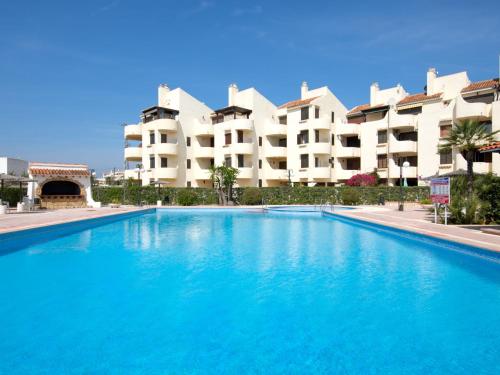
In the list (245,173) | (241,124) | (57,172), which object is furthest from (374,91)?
(57,172)

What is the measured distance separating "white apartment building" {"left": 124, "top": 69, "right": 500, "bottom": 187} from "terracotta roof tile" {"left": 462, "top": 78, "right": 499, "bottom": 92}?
164 mm

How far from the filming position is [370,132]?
38.0 meters

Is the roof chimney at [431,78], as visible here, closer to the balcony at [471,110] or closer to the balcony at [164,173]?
the balcony at [471,110]

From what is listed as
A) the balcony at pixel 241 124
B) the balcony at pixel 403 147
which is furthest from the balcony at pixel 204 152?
the balcony at pixel 403 147

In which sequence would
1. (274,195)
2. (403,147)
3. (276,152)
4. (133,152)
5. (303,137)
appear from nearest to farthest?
(274,195)
(403,147)
(303,137)
(276,152)
(133,152)

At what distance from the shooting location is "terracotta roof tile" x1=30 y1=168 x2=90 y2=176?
28.9 meters

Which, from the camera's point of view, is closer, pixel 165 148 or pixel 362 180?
pixel 362 180

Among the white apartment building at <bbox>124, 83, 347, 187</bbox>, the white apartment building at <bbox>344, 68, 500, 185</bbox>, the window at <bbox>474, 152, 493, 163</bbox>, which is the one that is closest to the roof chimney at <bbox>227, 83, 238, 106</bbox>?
the white apartment building at <bbox>124, 83, 347, 187</bbox>

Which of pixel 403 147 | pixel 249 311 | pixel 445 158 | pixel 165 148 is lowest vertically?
pixel 249 311

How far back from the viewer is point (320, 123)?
3847 centimetres

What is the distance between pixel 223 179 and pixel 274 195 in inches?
194

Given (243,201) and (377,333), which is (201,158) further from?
(377,333)

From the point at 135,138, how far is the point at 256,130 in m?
14.7

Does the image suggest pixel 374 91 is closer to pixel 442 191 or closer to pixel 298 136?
pixel 298 136
